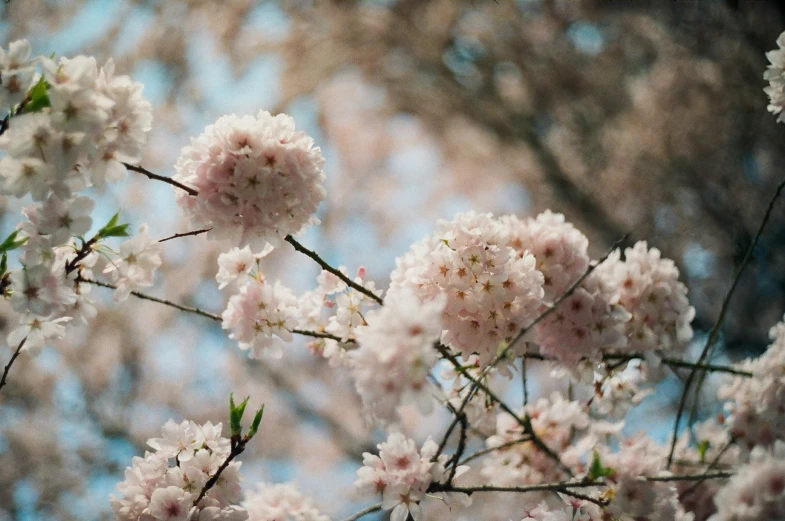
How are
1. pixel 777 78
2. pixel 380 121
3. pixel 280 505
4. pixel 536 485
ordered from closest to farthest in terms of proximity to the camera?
1. pixel 536 485
2. pixel 777 78
3. pixel 280 505
4. pixel 380 121

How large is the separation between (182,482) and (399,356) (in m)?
0.57

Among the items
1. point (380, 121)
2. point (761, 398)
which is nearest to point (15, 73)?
point (761, 398)

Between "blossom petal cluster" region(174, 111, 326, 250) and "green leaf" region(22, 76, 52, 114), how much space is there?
223 mm

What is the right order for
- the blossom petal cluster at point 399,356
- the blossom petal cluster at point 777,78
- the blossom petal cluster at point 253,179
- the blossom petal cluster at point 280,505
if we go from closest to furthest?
the blossom petal cluster at point 399,356, the blossom petal cluster at point 253,179, the blossom petal cluster at point 777,78, the blossom petal cluster at point 280,505

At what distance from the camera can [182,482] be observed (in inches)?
43.1

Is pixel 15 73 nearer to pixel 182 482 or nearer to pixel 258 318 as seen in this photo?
pixel 258 318

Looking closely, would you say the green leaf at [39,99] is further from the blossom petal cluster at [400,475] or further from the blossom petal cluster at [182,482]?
the blossom petal cluster at [400,475]

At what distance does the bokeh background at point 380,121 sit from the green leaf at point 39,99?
2.53 meters

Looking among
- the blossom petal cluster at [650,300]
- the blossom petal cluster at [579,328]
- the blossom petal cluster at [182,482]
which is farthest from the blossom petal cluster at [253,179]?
the blossom petal cluster at [650,300]

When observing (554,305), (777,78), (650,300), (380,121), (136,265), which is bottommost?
(554,305)

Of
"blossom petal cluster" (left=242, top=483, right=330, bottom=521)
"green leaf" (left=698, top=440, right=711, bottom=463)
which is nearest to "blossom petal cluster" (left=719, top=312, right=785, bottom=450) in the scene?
"green leaf" (left=698, top=440, right=711, bottom=463)

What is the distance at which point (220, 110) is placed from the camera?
453cm

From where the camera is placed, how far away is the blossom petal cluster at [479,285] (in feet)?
3.57

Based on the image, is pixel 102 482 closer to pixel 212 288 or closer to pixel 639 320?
pixel 212 288
